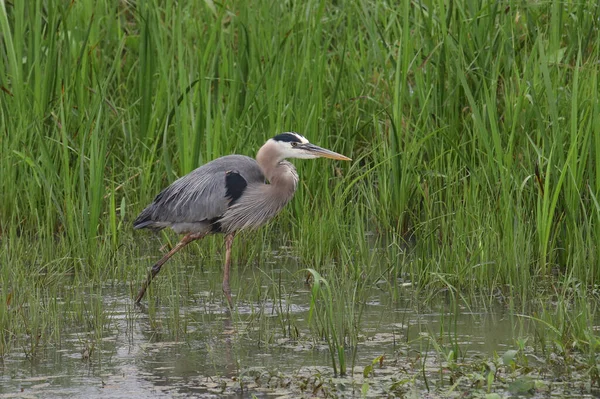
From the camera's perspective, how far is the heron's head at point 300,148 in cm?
672

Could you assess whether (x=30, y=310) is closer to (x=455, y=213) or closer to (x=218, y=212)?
(x=218, y=212)

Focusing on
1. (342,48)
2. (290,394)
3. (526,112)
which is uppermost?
(342,48)

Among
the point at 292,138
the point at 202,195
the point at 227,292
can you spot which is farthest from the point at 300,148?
the point at 227,292

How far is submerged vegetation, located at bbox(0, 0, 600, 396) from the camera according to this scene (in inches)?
242

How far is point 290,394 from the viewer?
4.63 meters

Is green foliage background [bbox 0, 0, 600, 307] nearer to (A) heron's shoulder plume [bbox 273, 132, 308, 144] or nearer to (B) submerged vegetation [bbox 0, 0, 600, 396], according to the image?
(B) submerged vegetation [bbox 0, 0, 600, 396]

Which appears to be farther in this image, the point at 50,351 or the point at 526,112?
the point at 526,112

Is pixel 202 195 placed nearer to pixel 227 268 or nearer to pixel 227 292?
pixel 227 268

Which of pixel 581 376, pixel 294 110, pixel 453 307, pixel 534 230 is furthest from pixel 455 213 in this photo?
pixel 581 376

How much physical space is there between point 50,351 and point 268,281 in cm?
170

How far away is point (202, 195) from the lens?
677 cm

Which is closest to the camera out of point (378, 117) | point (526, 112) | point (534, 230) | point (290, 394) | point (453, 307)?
point (290, 394)

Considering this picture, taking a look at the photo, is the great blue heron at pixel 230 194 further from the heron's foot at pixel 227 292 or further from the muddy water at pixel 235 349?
the muddy water at pixel 235 349

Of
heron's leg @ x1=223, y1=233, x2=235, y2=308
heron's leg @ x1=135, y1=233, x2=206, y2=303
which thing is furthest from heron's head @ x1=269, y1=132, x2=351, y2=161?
heron's leg @ x1=135, y1=233, x2=206, y2=303
